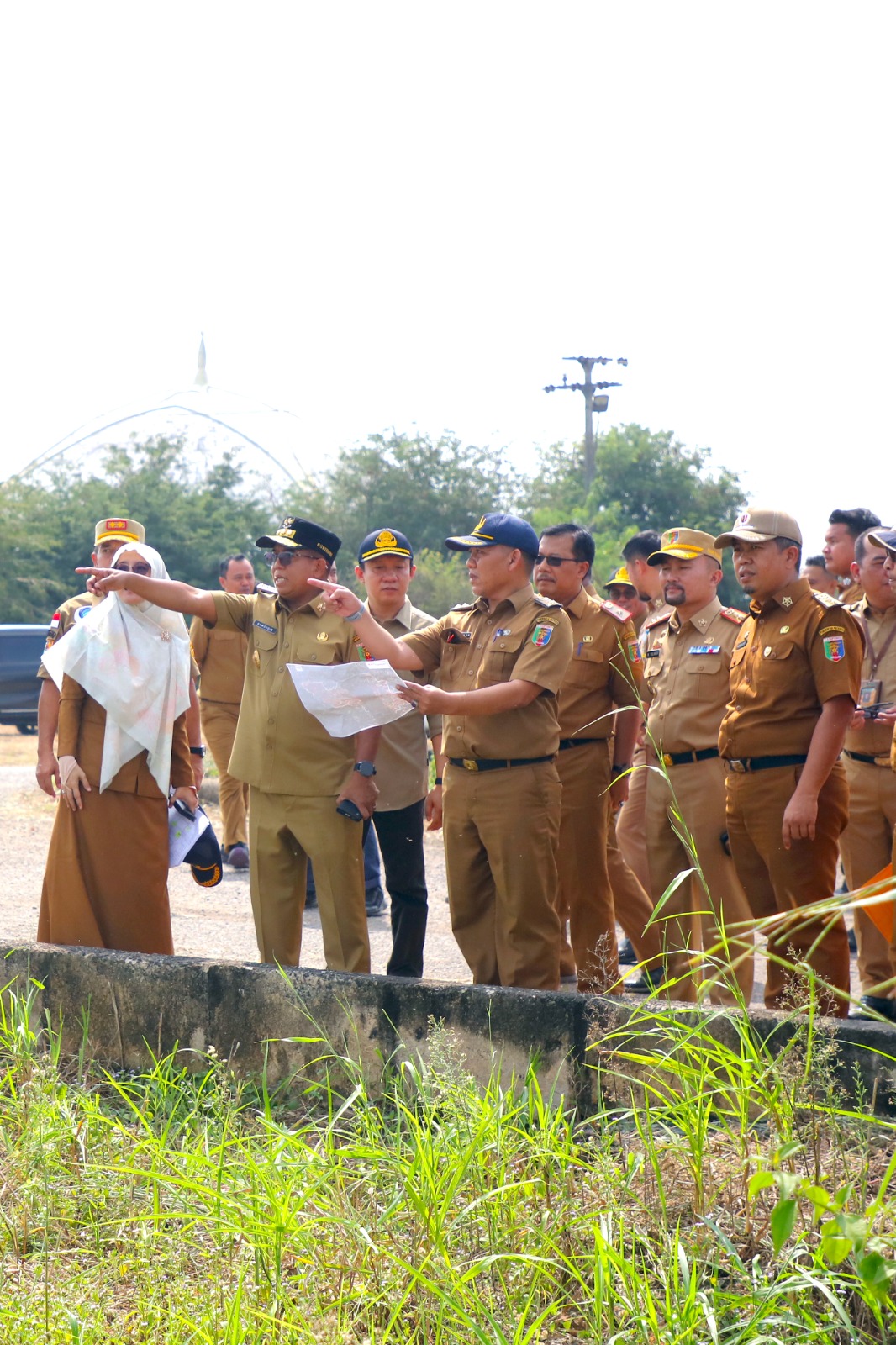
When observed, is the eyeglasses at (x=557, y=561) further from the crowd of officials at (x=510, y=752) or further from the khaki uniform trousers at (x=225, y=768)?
the khaki uniform trousers at (x=225, y=768)

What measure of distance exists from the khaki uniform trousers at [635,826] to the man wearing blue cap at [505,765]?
1722 mm

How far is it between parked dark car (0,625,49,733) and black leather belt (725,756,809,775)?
56.0ft

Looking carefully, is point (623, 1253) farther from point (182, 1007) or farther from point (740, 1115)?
point (182, 1007)

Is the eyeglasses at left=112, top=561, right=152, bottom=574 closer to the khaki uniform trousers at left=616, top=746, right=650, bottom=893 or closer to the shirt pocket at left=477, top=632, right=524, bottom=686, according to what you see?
the shirt pocket at left=477, top=632, right=524, bottom=686

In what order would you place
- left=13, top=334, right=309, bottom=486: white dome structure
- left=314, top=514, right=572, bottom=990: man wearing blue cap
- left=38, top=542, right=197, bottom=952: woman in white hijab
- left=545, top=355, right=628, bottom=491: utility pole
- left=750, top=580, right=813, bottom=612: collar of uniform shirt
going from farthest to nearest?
left=13, top=334, right=309, bottom=486: white dome structure → left=545, top=355, right=628, bottom=491: utility pole → left=38, top=542, right=197, bottom=952: woman in white hijab → left=314, top=514, right=572, bottom=990: man wearing blue cap → left=750, top=580, right=813, bottom=612: collar of uniform shirt

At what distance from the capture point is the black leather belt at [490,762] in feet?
15.7

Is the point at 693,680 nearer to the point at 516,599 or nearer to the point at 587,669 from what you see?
the point at 587,669

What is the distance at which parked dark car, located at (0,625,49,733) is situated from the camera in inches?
802

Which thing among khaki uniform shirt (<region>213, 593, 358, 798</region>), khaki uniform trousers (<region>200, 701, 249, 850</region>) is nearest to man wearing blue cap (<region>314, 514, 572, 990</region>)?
khaki uniform shirt (<region>213, 593, 358, 798</region>)

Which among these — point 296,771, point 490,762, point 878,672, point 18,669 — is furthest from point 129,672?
point 18,669

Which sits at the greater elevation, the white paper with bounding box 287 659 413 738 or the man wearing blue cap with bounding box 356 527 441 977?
the white paper with bounding box 287 659 413 738

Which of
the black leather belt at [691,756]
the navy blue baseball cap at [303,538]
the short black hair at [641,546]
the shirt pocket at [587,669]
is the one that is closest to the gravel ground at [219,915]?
the black leather belt at [691,756]

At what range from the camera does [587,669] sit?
5.70 m

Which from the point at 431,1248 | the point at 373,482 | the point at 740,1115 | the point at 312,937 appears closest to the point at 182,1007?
the point at 431,1248
